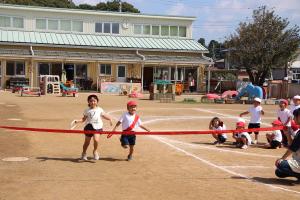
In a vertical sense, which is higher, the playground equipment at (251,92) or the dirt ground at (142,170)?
the playground equipment at (251,92)

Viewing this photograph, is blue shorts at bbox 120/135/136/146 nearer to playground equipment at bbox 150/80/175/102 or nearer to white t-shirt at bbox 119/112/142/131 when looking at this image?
white t-shirt at bbox 119/112/142/131

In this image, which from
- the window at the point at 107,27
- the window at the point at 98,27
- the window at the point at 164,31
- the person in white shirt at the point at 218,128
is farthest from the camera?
the window at the point at 164,31

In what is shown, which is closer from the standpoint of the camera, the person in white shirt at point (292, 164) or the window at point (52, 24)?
the person in white shirt at point (292, 164)

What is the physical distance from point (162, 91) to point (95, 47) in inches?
537

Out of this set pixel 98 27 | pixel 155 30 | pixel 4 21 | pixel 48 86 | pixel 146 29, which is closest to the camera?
pixel 48 86

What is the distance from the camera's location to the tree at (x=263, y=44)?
1813 inches

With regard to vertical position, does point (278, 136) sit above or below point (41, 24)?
below

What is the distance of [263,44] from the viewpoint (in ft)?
152

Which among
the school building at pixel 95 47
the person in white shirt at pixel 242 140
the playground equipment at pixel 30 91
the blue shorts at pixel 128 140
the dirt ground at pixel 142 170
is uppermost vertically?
the school building at pixel 95 47

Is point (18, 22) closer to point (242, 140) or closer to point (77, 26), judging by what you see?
point (77, 26)

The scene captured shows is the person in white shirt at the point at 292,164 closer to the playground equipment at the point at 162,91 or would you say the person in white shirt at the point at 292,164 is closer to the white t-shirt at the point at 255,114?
the white t-shirt at the point at 255,114

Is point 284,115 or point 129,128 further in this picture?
point 284,115

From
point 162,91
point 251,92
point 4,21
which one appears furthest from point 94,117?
point 4,21

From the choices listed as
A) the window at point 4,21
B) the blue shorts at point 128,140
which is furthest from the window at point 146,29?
the blue shorts at point 128,140
